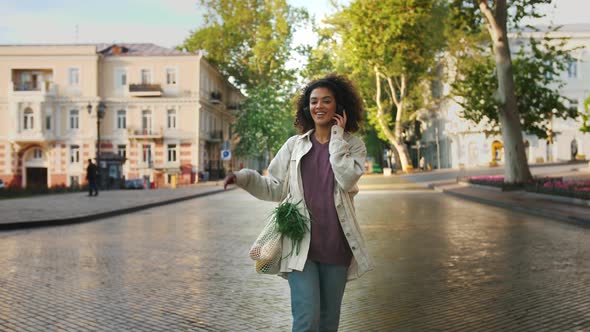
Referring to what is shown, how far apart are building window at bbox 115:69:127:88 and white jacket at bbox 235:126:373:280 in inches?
1963

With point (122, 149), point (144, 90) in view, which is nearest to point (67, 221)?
point (144, 90)

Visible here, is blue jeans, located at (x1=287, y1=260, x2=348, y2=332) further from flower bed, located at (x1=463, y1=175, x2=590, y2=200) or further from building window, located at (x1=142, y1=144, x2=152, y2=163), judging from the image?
building window, located at (x1=142, y1=144, x2=152, y2=163)

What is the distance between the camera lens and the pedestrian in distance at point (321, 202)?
3.46 metres

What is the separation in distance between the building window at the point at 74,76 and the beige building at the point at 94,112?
82mm

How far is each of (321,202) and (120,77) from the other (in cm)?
5041

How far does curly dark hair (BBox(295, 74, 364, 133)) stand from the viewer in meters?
3.86

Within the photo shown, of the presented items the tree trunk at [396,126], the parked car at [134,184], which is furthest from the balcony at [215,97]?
the parked car at [134,184]

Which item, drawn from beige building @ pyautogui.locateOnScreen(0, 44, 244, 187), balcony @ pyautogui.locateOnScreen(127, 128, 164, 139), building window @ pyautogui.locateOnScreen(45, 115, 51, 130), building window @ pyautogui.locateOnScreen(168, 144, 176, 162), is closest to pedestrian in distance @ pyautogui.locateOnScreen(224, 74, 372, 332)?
beige building @ pyautogui.locateOnScreen(0, 44, 244, 187)

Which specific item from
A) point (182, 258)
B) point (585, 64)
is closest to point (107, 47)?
point (585, 64)

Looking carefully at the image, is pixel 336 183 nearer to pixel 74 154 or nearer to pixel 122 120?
pixel 122 120

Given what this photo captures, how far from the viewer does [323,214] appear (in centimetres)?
357

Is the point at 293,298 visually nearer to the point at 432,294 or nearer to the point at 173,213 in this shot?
the point at 432,294

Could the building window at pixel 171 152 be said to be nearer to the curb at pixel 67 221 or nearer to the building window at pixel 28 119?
the building window at pixel 28 119

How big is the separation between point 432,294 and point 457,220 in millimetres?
8987
